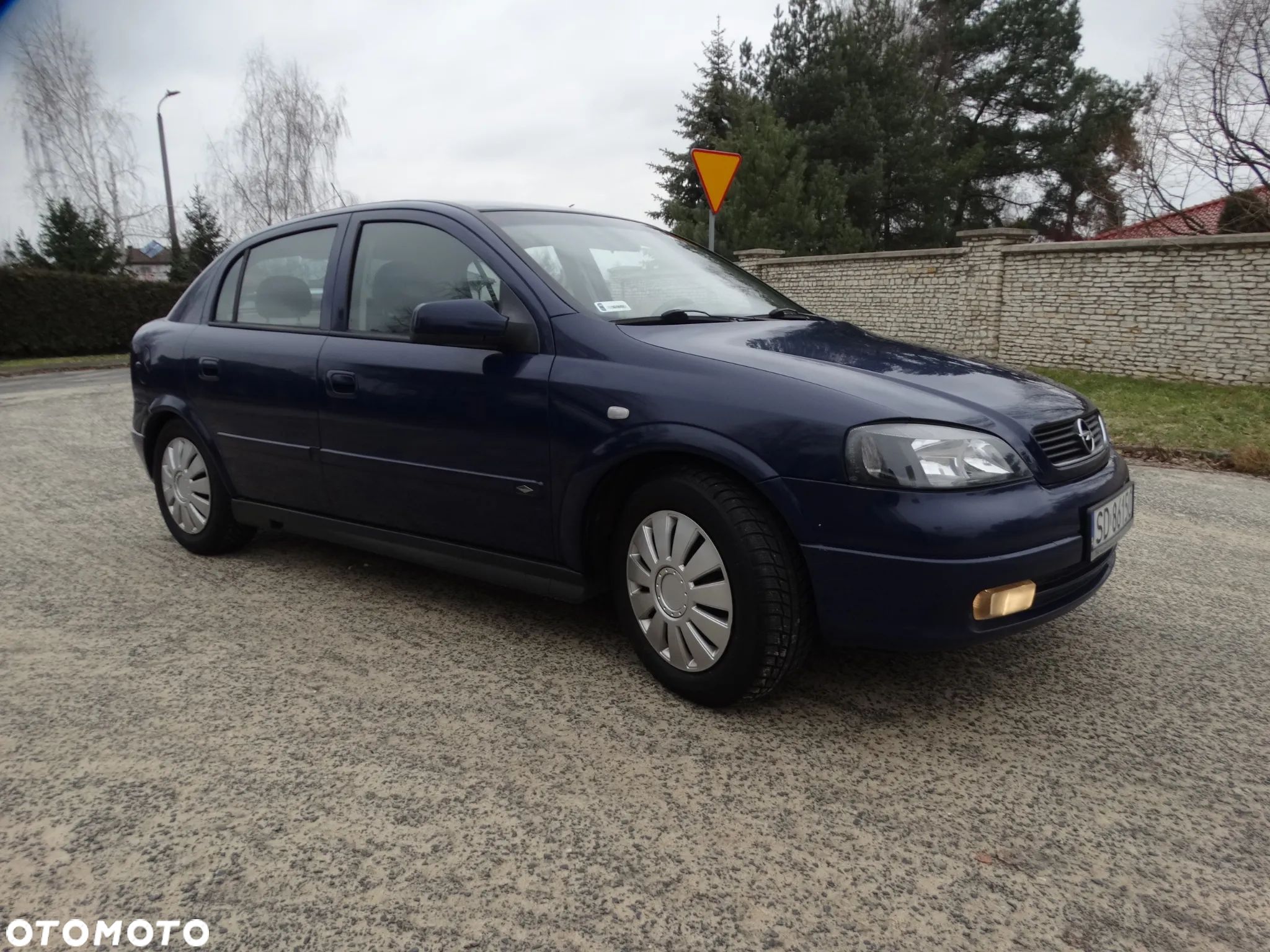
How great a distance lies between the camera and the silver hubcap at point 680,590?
2.75 metres

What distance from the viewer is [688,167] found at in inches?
1203

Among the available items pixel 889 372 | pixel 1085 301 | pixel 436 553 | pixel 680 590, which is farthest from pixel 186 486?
pixel 1085 301

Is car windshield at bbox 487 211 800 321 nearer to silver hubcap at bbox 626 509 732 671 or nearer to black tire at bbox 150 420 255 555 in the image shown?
silver hubcap at bbox 626 509 732 671

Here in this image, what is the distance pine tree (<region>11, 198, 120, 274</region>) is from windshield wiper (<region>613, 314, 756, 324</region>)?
28.6 metres

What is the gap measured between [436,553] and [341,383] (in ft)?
2.64

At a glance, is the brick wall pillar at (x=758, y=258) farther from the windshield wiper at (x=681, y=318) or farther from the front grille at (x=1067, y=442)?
the front grille at (x=1067, y=442)

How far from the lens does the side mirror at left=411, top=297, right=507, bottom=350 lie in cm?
309

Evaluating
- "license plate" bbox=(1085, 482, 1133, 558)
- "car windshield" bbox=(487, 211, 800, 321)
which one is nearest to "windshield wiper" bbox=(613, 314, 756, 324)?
"car windshield" bbox=(487, 211, 800, 321)

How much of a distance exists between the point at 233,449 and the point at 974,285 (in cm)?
1253

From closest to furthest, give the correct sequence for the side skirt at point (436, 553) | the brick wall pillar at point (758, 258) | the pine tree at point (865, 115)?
the side skirt at point (436, 553) → the brick wall pillar at point (758, 258) → the pine tree at point (865, 115)

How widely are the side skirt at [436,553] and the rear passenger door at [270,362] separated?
77mm

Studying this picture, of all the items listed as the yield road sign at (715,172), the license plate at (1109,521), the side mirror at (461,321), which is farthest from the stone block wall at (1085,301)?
the side mirror at (461,321)

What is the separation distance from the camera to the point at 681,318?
3330mm

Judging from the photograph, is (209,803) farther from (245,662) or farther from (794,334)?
(794,334)
